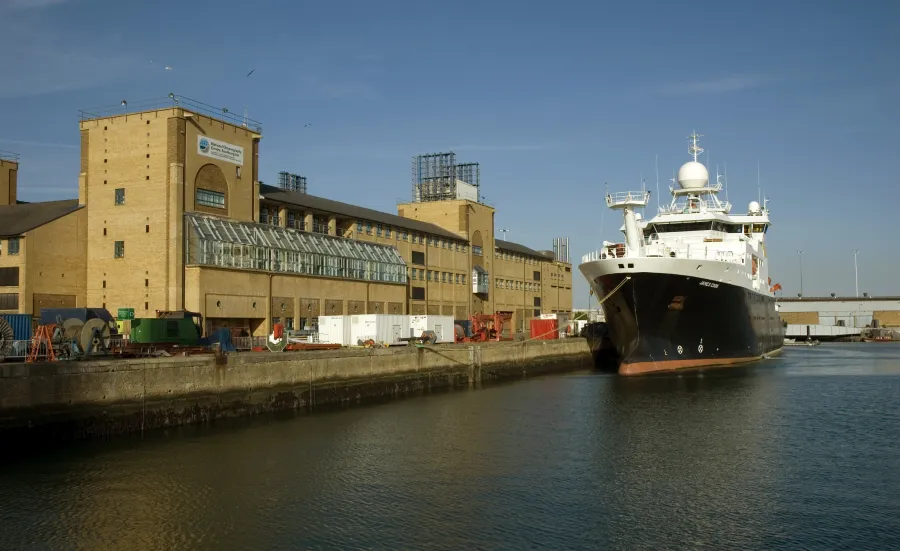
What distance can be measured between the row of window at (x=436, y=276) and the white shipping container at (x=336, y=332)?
2872 cm

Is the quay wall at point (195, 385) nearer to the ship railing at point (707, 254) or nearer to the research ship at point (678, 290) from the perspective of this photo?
the research ship at point (678, 290)

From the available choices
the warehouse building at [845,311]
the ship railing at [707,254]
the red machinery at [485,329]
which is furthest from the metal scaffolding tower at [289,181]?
the warehouse building at [845,311]

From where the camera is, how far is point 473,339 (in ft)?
232

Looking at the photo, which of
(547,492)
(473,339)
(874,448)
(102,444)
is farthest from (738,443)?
(473,339)

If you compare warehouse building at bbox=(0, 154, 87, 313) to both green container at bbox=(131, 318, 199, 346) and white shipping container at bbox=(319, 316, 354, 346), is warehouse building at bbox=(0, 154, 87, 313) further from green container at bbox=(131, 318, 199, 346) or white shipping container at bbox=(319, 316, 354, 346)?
white shipping container at bbox=(319, 316, 354, 346)

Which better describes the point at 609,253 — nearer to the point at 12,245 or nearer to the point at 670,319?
the point at 670,319

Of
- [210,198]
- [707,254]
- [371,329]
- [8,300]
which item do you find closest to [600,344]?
[707,254]

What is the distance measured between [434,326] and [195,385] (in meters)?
27.6

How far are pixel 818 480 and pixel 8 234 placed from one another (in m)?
51.1

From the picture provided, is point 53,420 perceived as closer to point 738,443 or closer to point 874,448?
point 738,443

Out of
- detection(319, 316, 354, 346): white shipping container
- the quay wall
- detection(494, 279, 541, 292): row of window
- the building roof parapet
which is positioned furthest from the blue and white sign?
detection(494, 279, 541, 292): row of window

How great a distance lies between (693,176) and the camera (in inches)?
2815

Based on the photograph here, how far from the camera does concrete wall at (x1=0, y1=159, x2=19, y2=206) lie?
6438 cm

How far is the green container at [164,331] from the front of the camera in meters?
42.8
